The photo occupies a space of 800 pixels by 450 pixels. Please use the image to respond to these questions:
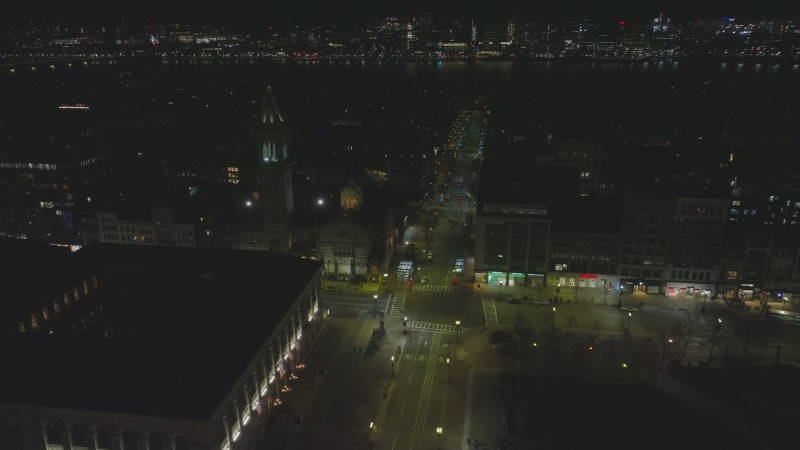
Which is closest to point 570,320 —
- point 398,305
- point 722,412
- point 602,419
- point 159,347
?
point 602,419

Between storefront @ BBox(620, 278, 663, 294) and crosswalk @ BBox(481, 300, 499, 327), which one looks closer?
crosswalk @ BBox(481, 300, 499, 327)

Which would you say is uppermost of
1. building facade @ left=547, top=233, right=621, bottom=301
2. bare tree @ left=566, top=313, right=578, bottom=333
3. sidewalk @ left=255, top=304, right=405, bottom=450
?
building facade @ left=547, top=233, right=621, bottom=301

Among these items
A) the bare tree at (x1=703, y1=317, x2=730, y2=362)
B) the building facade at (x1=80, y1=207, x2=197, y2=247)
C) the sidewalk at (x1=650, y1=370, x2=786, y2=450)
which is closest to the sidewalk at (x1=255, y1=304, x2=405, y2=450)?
the sidewalk at (x1=650, y1=370, x2=786, y2=450)

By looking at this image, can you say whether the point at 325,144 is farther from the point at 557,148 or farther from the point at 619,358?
the point at 619,358

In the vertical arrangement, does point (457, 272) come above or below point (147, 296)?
below

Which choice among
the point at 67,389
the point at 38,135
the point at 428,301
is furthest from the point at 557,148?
the point at 38,135

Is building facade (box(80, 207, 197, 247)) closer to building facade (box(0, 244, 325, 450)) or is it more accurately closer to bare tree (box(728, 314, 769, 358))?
building facade (box(0, 244, 325, 450))
